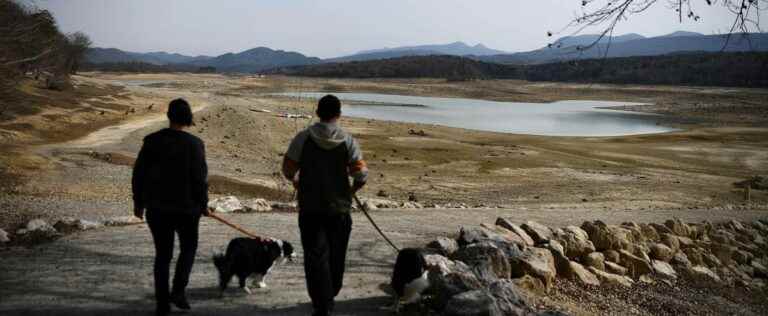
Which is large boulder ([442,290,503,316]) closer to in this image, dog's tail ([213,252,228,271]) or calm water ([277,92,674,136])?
dog's tail ([213,252,228,271])

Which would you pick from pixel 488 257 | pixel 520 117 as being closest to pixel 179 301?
pixel 488 257

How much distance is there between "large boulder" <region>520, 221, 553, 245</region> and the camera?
364 inches

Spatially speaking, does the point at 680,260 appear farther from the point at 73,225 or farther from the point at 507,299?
the point at 73,225

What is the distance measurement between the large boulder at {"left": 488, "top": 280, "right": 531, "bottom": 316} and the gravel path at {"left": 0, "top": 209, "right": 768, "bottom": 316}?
109cm

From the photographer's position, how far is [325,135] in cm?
462

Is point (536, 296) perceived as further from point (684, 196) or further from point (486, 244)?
point (684, 196)

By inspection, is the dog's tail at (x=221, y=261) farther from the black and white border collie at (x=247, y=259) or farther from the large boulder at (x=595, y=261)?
the large boulder at (x=595, y=261)

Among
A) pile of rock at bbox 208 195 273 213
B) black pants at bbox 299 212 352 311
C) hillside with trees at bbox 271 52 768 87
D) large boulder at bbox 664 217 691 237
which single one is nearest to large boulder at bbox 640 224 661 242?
large boulder at bbox 664 217 691 237

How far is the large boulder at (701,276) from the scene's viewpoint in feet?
33.3

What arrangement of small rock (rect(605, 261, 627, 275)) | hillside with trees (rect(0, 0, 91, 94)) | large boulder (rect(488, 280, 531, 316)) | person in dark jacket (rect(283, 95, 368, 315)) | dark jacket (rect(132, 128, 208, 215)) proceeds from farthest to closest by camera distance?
1. hillside with trees (rect(0, 0, 91, 94))
2. small rock (rect(605, 261, 627, 275))
3. large boulder (rect(488, 280, 531, 316))
4. person in dark jacket (rect(283, 95, 368, 315))
5. dark jacket (rect(132, 128, 208, 215))

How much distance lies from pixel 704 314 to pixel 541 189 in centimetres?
1199

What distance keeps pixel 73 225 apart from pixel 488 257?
636cm

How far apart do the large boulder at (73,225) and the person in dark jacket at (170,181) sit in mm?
5049

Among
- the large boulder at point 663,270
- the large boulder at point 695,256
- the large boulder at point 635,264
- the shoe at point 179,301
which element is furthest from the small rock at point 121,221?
the large boulder at point 695,256
